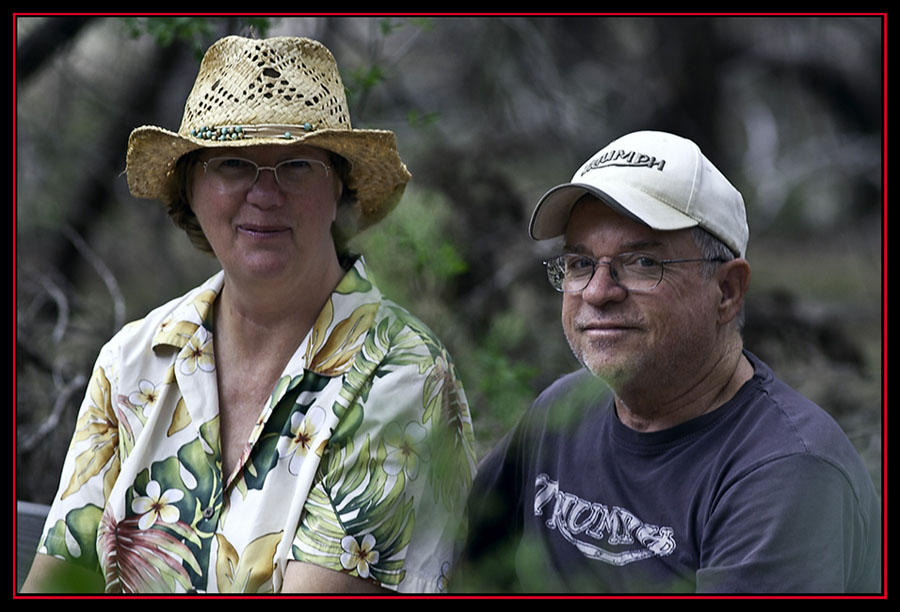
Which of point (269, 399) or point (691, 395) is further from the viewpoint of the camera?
point (269, 399)

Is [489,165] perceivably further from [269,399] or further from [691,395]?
[691,395]

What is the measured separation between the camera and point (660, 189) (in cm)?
232

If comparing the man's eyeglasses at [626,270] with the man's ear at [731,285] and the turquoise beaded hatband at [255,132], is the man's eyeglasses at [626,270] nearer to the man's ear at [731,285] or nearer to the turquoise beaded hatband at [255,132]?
the man's ear at [731,285]

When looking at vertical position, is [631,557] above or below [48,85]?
below

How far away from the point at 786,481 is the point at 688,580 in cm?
30

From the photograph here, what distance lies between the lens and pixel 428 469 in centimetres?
252

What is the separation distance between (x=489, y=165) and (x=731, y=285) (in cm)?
327

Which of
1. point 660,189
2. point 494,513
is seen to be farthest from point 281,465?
point 660,189

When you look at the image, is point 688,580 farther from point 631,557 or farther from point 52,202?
point 52,202

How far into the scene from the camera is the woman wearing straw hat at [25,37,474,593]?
244 cm

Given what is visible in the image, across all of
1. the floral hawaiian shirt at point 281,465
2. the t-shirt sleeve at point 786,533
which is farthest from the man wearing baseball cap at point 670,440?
the floral hawaiian shirt at point 281,465

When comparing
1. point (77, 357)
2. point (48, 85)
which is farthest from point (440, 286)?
point (48, 85)

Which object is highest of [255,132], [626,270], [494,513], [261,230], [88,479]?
[255,132]

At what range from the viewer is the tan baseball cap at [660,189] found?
7.58 ft
